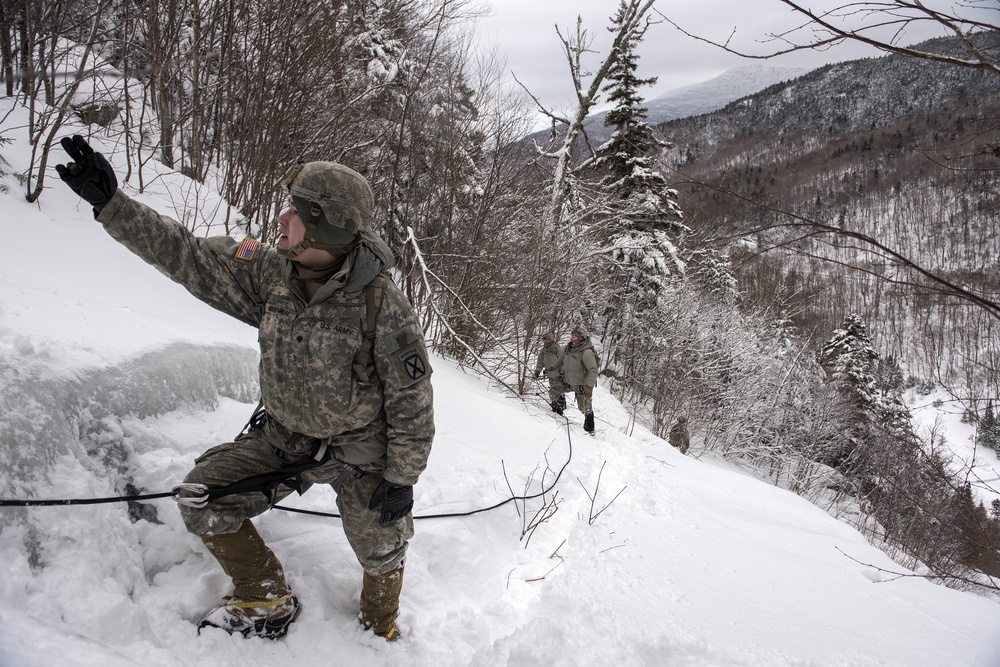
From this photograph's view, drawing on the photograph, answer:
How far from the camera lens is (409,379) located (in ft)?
5.85

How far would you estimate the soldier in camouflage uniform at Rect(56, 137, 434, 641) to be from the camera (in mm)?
1729

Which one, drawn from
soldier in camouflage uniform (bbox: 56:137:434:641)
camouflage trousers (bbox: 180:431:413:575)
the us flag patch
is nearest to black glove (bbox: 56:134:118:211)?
soldier in camouflage uniform (bbox: 56:137:434:641)

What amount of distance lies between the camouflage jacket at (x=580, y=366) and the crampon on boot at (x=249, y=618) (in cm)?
672

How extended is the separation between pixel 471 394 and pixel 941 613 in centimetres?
455

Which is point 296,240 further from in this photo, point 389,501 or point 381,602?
point 381,602

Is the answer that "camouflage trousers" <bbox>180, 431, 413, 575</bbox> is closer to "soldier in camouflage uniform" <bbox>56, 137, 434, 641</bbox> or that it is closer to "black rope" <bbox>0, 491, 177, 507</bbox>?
"soldier in camouflage uniform" <bbox>56, 137, 434, 641</bbox>

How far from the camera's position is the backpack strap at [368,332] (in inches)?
69.8

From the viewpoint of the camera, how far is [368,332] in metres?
1.78

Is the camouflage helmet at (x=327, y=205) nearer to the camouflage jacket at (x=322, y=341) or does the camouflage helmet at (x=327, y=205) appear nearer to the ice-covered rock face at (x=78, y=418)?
the camouflage jacket at (x=322, y=341)

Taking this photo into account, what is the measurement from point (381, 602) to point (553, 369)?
6887 millimetres

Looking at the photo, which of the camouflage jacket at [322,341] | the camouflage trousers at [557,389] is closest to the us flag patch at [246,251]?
the camouflage jacket at [322,341]

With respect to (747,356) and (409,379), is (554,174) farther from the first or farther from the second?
(747,356)

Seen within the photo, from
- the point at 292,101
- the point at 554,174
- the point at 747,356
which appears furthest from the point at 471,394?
the point at 747,356

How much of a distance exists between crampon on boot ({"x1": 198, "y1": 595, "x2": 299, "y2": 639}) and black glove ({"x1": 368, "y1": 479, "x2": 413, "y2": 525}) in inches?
17.4
